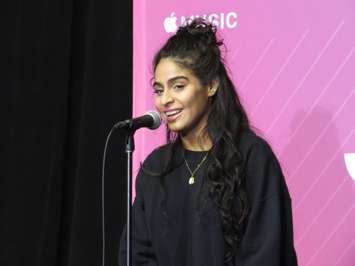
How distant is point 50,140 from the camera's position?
2.37 meters

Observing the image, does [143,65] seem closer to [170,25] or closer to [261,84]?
[170,25]

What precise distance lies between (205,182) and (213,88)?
0.26 metres

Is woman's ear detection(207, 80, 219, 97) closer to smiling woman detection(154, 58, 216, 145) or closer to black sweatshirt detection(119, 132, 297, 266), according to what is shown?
smiling woman detection(154, 58, 216, 145)

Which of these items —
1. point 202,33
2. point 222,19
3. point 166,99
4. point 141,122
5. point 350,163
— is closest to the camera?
point 141,122

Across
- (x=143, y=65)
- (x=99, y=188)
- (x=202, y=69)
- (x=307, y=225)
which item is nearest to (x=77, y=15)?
(x=143, y=65)

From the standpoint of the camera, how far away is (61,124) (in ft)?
7.82

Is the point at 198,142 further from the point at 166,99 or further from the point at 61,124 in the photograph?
the point at 61,124

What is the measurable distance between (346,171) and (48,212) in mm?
1193

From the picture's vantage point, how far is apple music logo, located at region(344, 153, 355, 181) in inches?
69.9

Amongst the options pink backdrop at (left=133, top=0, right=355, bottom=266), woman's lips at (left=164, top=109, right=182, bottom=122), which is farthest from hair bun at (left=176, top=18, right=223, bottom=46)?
pink backdrop at (left=133, top=0, right=355, bottom=266)

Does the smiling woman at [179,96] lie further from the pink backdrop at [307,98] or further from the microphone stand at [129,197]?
the pink backdrop at [307,98]

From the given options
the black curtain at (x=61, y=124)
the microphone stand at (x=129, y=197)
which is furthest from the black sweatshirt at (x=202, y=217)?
the black curtain at (x=61, y=124)

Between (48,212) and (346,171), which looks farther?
→ (48,212)

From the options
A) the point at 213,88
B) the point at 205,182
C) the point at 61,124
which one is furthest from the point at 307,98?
the point at 61,124
